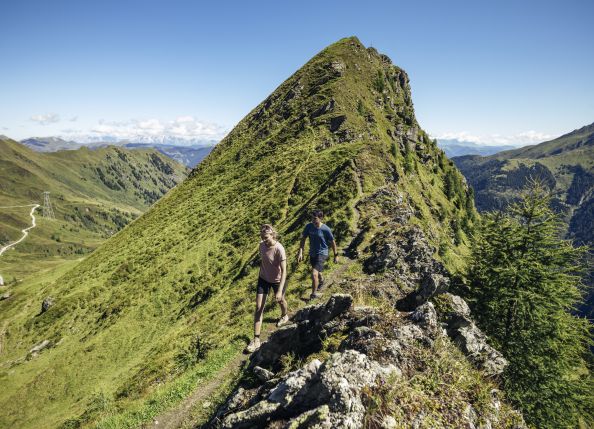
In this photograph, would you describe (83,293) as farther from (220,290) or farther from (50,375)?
(220,290)

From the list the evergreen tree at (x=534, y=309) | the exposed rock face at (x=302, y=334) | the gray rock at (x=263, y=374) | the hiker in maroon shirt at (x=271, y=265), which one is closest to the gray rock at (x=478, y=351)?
the exposed rock face at (x=302, y=334)

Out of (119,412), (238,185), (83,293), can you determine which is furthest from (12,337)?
(119,412)

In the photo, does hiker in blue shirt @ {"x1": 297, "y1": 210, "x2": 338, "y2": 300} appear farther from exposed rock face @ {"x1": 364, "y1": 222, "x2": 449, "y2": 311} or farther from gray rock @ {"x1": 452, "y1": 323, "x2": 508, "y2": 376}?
gray rock @ {"x1": 452, "y1": 323, "x2": 508, "y2": 376}

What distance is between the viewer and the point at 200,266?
46.8 m

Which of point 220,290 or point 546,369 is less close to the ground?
point 546,369

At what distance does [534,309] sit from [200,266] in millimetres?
38908

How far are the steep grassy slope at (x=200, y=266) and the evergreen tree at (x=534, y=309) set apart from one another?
34.8ft

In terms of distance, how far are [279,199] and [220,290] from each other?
2022cm

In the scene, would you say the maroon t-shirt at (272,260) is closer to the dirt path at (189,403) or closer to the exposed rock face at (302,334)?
the exposed rock face at (302,334)

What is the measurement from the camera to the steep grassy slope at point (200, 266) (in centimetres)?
2389

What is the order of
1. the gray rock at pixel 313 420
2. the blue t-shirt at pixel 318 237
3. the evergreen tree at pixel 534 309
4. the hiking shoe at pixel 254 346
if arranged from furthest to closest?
1. the blue t-shirt at pixel 318 237
2. the evergreen tree at pixel 534 309
3. the hiking shoe at pixel 254 346
4. the gray rock at pixel 313 420

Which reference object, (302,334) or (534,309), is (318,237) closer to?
(302,334)

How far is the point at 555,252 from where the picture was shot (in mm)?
19188

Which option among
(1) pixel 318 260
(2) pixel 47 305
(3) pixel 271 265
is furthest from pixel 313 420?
(2) pixel 47 305
